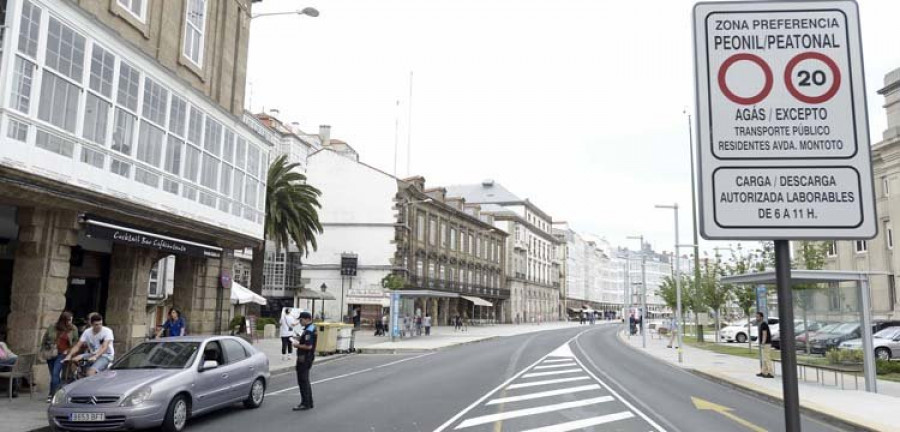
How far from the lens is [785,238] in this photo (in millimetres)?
2822

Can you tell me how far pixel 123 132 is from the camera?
1488cm

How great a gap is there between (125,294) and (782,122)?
19202mm

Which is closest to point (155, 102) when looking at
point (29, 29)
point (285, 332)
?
point (29, 29)

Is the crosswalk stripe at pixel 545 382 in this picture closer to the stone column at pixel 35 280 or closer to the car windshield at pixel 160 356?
the car windshield at pixel 160 356

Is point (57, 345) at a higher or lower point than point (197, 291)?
lower

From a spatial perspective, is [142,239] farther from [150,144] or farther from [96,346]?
[96,346]

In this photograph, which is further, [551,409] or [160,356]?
[551,409]

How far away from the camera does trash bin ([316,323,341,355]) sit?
87.6 ft

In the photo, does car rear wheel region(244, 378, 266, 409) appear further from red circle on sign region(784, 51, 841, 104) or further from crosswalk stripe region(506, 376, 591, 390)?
red circle on sign region(784, 51, 841, 104)

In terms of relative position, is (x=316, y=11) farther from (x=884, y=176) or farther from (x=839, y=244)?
(x=839, y=244)

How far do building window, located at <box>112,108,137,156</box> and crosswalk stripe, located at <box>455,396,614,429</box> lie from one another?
10.4 metres

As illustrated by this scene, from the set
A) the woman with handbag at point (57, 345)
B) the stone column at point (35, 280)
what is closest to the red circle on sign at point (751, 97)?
the woman with handbag at point (57, 345)

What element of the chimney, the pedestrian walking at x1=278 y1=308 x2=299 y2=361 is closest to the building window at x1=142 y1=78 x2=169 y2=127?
the pedestrian walking at x1=278 y1=308 x2=299 y2=361

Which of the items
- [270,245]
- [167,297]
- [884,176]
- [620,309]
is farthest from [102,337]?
[620,309]
